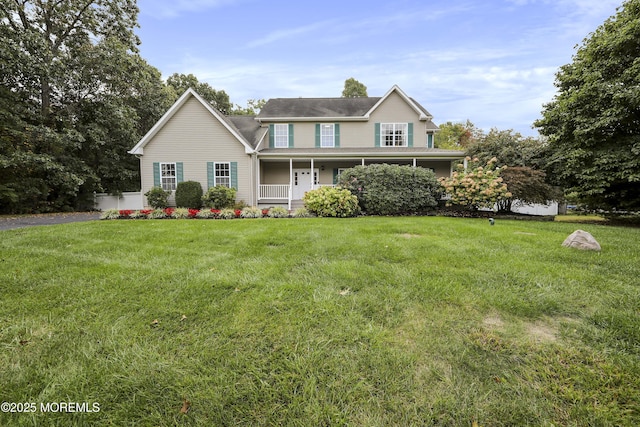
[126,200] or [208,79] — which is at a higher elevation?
[208,79]

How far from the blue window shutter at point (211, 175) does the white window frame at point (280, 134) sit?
4402 millimetres

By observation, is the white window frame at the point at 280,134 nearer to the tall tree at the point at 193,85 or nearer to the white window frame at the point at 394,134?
the white window frame at the point at 394,134

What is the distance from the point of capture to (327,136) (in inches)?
668

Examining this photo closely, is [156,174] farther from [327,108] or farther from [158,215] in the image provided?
[327,108]

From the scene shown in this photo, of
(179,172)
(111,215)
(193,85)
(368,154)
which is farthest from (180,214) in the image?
(193,85)

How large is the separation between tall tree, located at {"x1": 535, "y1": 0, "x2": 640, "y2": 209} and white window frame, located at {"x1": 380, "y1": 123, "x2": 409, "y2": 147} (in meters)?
6.95

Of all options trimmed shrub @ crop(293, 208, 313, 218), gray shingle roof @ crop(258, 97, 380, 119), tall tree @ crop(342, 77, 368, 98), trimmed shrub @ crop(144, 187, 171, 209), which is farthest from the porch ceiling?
tall tree @ crop(342, 77, 368, 98)

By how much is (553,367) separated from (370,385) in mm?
1413

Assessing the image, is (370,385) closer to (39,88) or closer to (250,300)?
(250,300)

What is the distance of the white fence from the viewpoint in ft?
55.3

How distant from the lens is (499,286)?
3340mm

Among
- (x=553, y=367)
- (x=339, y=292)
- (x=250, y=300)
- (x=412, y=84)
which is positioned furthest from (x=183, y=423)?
(x=412, y=84)

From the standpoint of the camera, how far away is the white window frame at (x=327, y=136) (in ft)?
55.4

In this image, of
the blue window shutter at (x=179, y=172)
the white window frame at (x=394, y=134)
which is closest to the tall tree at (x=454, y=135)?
the white window frame at (x=394, y=134)
